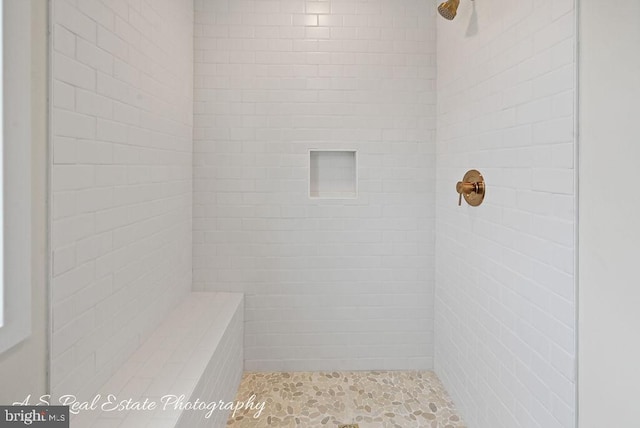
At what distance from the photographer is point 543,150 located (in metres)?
1.30

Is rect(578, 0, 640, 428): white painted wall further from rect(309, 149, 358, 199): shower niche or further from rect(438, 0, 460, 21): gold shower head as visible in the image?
rect(309, 149, 358, 199): shower niche

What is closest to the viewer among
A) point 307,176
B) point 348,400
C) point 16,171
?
point 16,171

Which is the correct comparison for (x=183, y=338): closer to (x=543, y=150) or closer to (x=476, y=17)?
(x=543, y=150)

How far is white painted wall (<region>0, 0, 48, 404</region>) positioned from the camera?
102cm

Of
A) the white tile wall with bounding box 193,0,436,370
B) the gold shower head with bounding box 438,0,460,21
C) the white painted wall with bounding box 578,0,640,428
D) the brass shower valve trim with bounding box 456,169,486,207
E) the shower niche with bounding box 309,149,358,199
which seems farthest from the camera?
the shower niche with bounding box 309,149,358,199

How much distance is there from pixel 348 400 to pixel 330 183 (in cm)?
128

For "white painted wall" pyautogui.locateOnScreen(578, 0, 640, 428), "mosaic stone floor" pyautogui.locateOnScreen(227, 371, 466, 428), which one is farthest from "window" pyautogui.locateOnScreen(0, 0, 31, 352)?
"white painted wall" pyautogui.locateOnScreen(578, 0, 640, 428)

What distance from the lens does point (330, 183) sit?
2.50 m

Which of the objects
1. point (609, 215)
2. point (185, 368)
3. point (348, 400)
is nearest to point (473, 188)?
point (609, 215)

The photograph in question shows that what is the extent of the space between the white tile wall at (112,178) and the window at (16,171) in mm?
108

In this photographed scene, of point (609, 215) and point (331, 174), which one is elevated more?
point (331, 174)

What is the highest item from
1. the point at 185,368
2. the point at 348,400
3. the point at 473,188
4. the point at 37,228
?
the point at 473,188

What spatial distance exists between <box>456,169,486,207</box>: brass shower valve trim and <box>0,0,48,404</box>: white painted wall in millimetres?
1628

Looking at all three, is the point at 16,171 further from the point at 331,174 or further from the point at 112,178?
the point at 331,174
